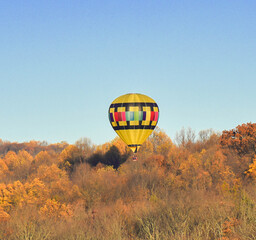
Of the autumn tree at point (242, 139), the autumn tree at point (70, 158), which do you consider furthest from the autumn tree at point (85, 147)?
the autumn tree at point (242, 139)

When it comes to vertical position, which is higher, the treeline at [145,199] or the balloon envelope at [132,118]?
the balloon envelope at [132,118]

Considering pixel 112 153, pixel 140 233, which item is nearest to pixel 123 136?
pixel 140 233

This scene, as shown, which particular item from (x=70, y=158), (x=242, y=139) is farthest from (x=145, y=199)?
(x=70, y=158)

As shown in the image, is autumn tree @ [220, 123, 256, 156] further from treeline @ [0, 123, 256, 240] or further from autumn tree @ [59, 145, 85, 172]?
autumn tree @ [59, 145, 85, 172]

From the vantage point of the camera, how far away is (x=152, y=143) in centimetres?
10125

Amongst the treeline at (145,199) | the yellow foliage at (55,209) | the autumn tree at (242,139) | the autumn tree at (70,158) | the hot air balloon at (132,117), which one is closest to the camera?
the treeline at (145,199)

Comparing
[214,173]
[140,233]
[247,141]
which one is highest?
[247,141]

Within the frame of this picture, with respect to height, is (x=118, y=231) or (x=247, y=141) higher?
(x=247, y=141)

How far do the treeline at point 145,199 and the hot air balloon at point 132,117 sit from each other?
564cm

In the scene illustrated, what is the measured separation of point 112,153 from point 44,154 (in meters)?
20.7

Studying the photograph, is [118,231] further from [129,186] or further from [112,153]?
[112,153]

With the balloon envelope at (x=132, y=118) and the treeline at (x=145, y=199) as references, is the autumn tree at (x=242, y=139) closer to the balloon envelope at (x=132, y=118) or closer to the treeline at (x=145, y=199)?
the treeline at (x=145, y=199)

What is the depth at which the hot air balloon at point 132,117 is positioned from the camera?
50.8 metres

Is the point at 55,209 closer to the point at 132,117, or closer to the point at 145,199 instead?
the point at 145,199
